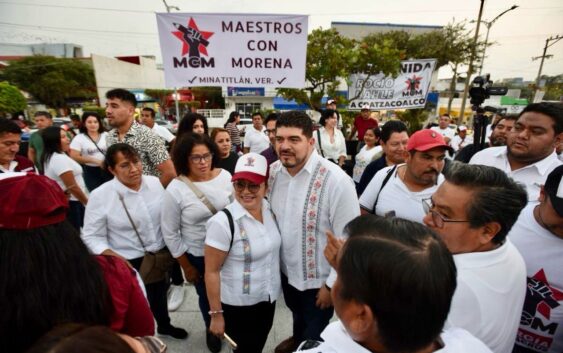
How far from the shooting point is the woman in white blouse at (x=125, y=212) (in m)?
2.08

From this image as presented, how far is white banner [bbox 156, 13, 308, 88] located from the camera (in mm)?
3588

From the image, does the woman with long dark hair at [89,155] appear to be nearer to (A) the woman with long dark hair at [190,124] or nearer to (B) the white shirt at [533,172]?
(A) the woman with long dark hair at [190,124]

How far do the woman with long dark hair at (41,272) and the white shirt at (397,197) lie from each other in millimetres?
1876

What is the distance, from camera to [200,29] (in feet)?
11.9

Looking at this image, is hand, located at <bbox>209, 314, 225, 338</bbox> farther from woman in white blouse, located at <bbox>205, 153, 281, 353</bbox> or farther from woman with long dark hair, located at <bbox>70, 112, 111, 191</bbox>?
woman with long dark hair, located at <bbox>70, 112, 111, 191</bbox>

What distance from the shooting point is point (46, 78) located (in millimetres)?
33688

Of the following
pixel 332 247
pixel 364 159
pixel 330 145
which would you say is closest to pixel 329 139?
pixel 330 145

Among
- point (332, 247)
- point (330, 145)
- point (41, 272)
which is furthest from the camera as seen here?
point (330, 145)

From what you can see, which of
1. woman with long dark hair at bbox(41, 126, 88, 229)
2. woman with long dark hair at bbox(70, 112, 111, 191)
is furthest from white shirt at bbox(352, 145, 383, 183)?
woman with long dark hair at bbox(70, 112, 111, 191)

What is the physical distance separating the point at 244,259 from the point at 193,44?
9.95ft

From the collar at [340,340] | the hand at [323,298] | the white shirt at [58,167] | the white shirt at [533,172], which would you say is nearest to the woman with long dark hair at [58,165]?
the white shirt at [58,167]

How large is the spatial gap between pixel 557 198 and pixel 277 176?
1.54m

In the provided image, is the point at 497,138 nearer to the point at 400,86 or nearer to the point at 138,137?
the point at 400,86

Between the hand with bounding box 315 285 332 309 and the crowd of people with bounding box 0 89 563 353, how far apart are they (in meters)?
0.02
